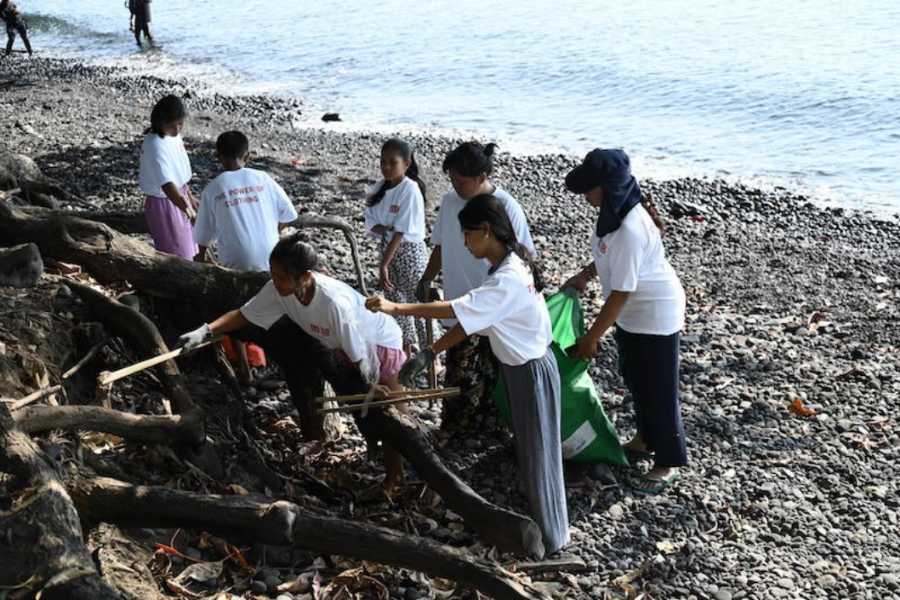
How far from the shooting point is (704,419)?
23.6 feet

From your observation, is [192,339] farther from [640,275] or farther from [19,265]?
[640,275]

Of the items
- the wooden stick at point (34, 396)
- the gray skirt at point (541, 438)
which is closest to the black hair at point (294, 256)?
the gray skirt at point (541, 438)

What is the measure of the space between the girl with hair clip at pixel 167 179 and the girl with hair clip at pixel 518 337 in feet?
8.68

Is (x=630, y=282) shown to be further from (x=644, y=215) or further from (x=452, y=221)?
(x=452, y=221)

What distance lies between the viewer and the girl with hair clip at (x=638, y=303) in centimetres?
529

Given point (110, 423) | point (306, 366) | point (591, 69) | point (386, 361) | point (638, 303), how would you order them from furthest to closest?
point (591, 69) < point (306, 366) < point (638, 303) < point (386, 361) < point (110, 423)

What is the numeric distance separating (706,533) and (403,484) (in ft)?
5.42

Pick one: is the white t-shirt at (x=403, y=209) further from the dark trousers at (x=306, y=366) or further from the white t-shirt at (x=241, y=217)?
the dark trousers at (x=306, y=366)

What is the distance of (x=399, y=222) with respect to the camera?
691cm

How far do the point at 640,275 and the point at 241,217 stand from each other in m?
2.38

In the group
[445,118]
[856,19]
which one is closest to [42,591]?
[445,118]

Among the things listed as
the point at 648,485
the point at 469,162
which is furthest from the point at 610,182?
the point at 648,485

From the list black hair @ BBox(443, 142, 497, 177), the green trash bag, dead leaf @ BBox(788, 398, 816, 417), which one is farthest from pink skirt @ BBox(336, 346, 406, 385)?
dead leaf @ BBox(788, 398, 816, 417)

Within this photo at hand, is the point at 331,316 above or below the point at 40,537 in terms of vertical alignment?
above
